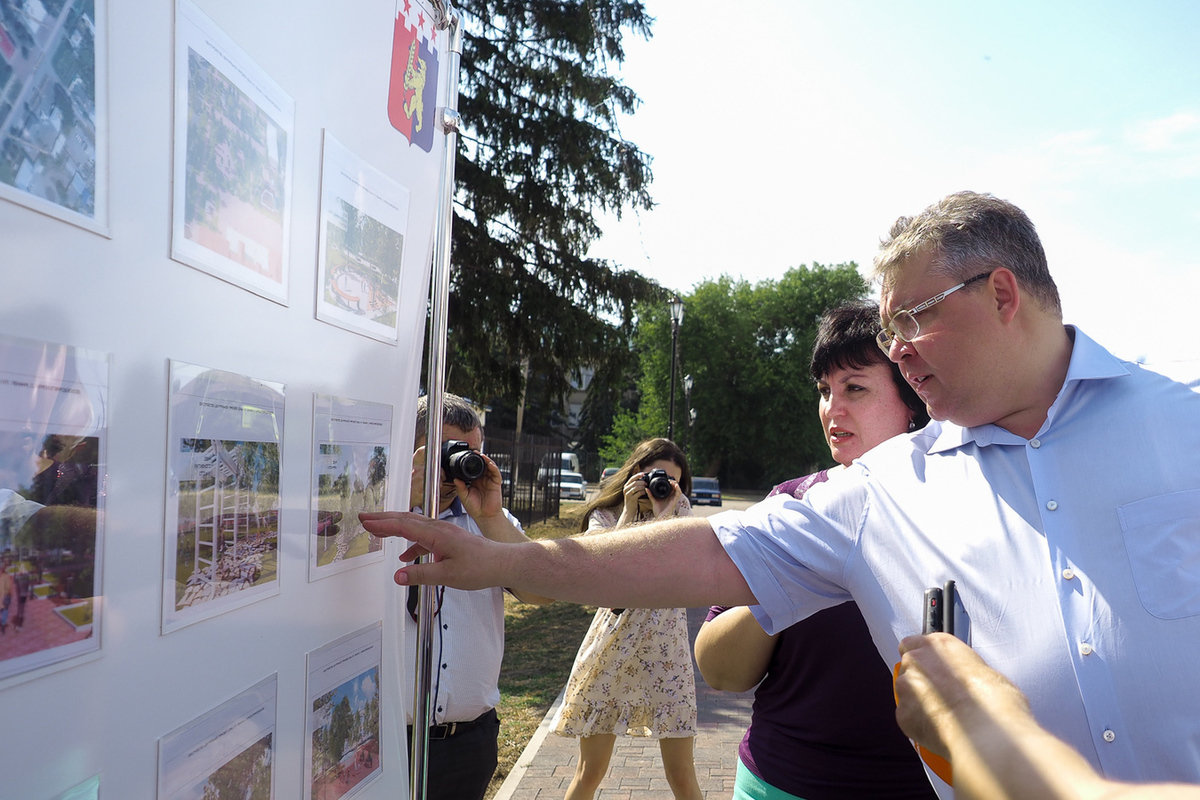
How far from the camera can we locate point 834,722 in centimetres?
218

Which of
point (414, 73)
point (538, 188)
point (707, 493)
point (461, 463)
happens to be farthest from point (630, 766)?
point (707, 493)

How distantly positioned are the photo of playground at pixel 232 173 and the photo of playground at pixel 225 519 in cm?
27

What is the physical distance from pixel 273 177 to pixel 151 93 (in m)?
0.29

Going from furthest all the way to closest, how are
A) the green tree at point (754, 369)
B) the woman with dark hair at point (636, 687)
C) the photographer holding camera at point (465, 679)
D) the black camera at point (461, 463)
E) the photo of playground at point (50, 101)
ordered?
the green tree at point (754, 369), the woman with dark hair at point (636, 687), the photographer holding camera at point (465, 679), the black camera at point (461, 463), the photo of playground at point (50, 101)

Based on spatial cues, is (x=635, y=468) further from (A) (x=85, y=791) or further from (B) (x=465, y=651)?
(A) (x=85, y=791)

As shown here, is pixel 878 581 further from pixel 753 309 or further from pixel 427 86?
pixel 753 309

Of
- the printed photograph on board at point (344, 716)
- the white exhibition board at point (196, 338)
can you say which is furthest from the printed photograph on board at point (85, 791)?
the printed photograph on board at point (344, 716)

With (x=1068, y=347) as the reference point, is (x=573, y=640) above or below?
below

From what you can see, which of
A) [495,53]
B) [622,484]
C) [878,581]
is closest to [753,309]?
[495,53]

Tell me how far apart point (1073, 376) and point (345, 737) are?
5.25 feet

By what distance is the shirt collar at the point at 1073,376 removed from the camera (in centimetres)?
171

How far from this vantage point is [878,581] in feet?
6.03

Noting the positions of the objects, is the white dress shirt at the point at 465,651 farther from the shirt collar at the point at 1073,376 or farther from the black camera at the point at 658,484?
the black camera at the point at 658,484

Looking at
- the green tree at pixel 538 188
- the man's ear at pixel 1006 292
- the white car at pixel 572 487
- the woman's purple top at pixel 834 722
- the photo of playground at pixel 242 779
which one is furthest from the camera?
the white car at pixel 572 487
